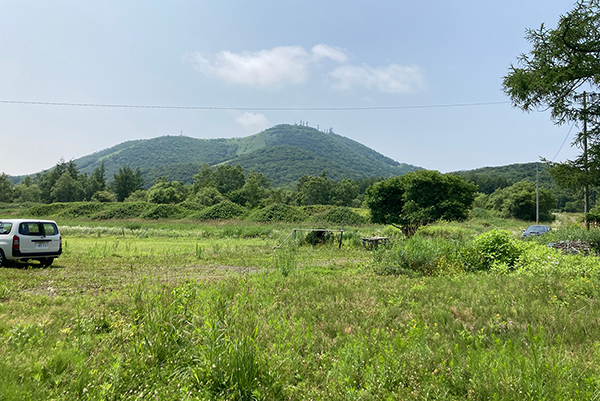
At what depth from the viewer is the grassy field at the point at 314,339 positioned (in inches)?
129

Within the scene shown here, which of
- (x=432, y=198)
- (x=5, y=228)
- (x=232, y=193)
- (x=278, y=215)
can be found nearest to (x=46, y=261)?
(x=5, y=228)

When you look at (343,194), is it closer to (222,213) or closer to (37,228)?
(222,213)

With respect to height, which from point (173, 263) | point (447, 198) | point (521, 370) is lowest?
point (173, 263)

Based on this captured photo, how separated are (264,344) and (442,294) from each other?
398cm

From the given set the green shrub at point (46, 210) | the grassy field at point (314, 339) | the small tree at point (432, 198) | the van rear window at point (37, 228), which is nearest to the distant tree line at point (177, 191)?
the green shrub at point (46, 210)

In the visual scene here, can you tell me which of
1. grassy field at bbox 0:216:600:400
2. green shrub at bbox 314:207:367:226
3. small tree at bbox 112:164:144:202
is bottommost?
green shrub at bbox 314:207:367:226

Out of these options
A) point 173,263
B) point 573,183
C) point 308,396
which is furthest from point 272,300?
point 573,183

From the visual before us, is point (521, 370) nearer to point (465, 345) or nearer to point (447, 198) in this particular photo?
point (465, 345)

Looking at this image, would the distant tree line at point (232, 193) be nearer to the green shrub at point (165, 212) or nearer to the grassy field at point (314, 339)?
the green shrub at point (165, 212)

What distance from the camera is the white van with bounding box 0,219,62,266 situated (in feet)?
36.9

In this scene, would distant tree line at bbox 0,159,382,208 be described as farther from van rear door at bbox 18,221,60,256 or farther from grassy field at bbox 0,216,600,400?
grassy field at bbox 0,216,600,400

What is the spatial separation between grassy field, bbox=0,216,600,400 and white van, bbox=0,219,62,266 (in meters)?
3.67

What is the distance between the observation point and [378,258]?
1095 centimetres

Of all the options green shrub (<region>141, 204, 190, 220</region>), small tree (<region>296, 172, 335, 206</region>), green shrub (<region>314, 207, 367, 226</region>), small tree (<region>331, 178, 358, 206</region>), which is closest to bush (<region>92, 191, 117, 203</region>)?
green shrub (<region>141, 204, 190, 220</region>)
